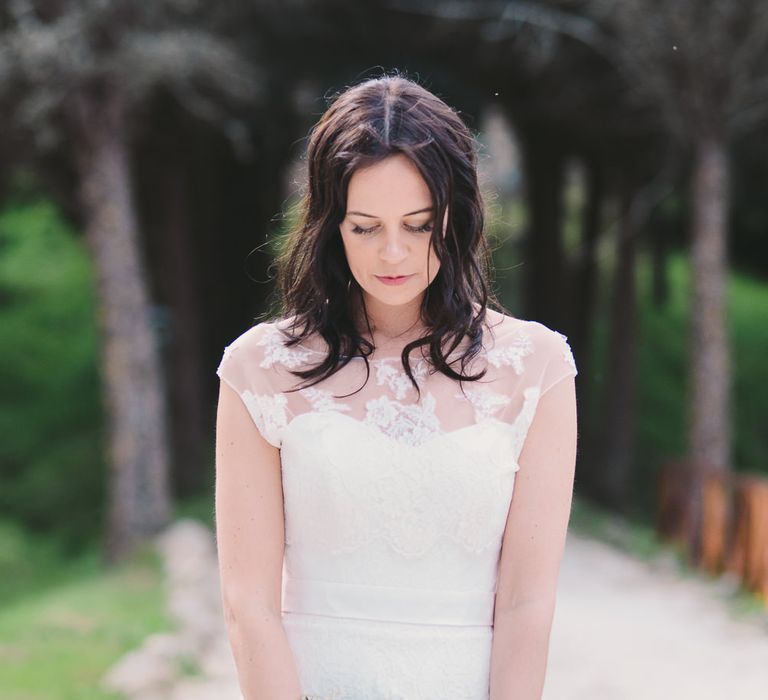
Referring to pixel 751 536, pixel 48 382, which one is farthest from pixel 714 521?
pixel 48 382

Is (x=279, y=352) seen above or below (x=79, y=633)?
above

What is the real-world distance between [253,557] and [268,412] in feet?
0.83

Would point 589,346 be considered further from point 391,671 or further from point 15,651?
point 391,671

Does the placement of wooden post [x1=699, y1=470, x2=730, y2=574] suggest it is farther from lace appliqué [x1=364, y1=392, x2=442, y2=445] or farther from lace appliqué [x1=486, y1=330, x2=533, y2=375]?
lace appliqué [x1=364, y1=392, x2=442, y2=445]

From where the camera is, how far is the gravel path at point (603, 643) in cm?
596

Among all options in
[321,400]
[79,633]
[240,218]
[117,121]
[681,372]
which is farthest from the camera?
[681,372]

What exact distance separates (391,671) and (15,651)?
14.7 feet

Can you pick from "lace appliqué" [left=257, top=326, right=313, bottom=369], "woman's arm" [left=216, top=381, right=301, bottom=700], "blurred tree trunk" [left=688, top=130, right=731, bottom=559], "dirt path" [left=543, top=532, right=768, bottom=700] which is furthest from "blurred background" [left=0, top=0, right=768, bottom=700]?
"woman's arm" [left=216, top=381, right=301, bottom=700]

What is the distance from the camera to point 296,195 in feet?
8.49

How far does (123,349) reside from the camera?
10.0m

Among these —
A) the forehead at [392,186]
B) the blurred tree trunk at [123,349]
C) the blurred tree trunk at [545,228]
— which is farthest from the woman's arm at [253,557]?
the blurred tree trunk at [545,228]

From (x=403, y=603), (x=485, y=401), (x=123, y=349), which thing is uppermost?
(x=485, y=401)

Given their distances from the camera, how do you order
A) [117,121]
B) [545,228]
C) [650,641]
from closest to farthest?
Answer: [650,641] < [117,121] < [545,228]

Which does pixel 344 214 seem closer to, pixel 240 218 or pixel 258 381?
pixel 258 381
